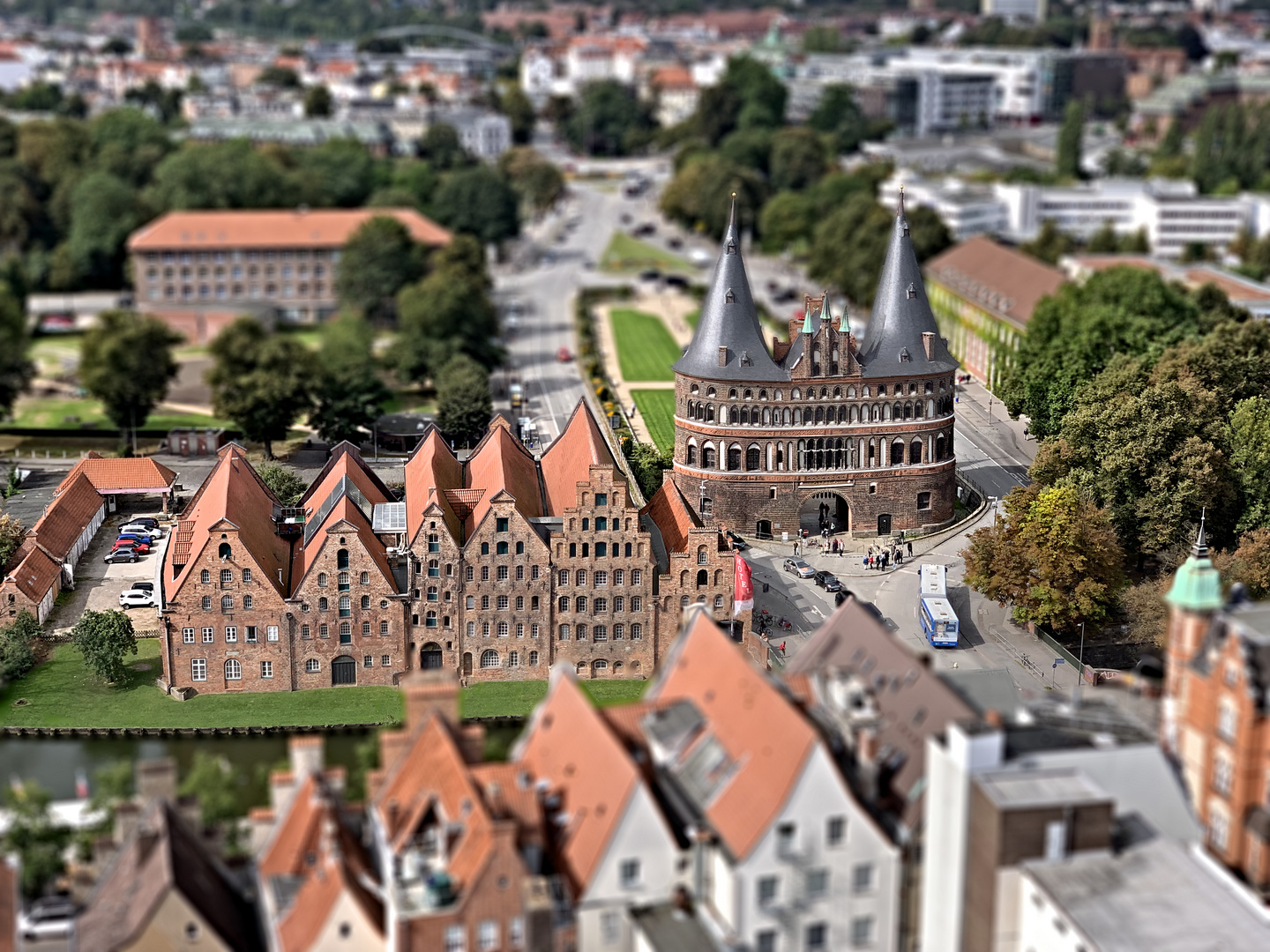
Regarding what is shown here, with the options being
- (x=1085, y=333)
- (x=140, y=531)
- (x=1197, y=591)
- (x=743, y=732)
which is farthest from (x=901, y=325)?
(x=743, y=732)

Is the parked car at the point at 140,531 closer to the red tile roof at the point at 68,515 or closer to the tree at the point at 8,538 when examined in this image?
the red tile roof at the point at 68,515

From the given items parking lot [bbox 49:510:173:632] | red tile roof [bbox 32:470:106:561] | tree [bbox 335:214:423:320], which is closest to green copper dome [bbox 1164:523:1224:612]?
parking lot [bbox 49:510:173:632]

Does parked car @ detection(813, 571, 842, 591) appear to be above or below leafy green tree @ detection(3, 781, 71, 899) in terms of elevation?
below

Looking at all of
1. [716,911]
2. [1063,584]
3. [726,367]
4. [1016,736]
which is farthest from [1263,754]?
[726,367]

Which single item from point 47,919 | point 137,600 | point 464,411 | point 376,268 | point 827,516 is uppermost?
point 47,919

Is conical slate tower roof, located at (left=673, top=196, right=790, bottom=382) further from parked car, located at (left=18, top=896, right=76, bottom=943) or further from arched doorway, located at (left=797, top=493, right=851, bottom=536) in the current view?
parked car, located at (left=18, top=896, right=76, bottom=943)

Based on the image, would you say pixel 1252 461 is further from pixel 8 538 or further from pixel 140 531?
pixel 8 538

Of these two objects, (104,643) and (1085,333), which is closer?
(104,643)
